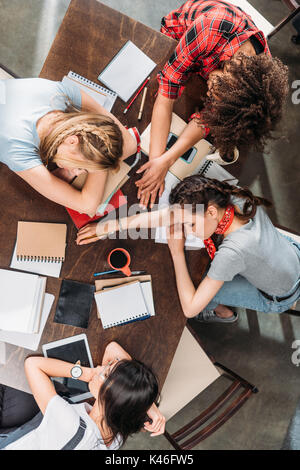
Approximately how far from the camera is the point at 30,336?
1.41 meters

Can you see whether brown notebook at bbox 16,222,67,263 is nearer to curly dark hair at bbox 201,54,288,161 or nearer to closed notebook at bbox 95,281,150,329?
closed notebook at bbox 95,281,150,329

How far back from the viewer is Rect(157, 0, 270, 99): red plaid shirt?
4.39 feet

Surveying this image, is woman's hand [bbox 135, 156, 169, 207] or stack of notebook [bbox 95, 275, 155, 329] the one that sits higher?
woman's hand [bbox 135, 156, 169, 207]

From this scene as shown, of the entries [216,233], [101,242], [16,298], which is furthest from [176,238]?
[16,298]

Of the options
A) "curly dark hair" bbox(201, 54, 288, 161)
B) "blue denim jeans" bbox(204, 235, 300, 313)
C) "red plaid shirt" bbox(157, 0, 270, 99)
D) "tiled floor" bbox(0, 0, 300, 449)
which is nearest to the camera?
"curly dark hair" bbox(201, 54, 288, 161)

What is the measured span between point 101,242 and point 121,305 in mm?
285

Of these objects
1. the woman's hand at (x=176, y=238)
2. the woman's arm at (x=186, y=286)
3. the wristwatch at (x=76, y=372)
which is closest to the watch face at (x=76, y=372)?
the wristwatch at (x=76, y=372)

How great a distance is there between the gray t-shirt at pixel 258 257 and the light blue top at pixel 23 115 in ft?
2.73

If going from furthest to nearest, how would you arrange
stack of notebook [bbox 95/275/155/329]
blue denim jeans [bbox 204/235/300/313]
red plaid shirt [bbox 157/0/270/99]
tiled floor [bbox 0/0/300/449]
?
tiled floor [bbox 0/0/300/449] < blue denim jeans [bbox 204/235/300/313] < stack of notebook [bbox 95/275/155/329] < red plaid shirt [bbox 157/0/270/99]

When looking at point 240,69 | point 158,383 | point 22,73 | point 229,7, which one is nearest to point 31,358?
point 158,383

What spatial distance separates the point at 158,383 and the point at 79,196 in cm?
87

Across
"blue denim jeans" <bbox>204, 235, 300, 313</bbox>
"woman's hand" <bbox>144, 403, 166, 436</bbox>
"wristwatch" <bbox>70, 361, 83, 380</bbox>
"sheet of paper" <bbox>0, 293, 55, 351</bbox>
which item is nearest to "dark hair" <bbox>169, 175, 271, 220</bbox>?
"blue denim jeans" <bbox>204, 235, 300, 313</bbox>

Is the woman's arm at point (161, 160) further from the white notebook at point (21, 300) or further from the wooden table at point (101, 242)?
the white notebook at point (21, 300)

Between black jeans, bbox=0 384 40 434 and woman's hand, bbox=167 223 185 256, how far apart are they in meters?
1.04
